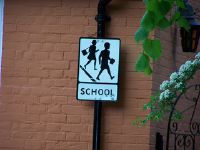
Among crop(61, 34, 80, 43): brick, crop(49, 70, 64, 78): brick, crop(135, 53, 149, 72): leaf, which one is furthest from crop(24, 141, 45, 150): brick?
crop(135, 53, 149, 72): leaf

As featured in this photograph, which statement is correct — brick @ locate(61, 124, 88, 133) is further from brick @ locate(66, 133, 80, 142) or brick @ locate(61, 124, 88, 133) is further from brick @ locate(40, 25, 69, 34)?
brick @ locate(40, 25, 69, 34)

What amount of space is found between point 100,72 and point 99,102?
0.94ft

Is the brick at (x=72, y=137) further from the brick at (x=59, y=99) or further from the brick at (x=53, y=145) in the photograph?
the brick at (x=59, y=99)

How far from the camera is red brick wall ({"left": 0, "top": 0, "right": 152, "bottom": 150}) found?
16.1ft

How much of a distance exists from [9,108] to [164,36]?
171 cm

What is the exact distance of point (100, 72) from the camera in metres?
4.73

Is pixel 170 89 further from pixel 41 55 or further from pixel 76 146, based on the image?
pixel 41 55

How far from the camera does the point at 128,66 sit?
4926mm

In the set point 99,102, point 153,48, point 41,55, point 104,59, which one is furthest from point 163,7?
point 41,55

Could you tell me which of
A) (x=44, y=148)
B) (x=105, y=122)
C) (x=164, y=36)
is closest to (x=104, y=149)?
(x=105, y=122)

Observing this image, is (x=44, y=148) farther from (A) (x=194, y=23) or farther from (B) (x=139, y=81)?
(A) (x=194, y=23)

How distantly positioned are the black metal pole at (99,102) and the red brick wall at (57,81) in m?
0.09

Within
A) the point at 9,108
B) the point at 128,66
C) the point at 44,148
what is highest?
the point at 128,66

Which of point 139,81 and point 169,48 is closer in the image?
point 139,81
